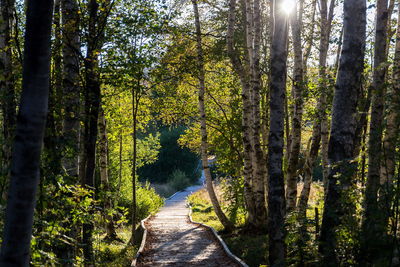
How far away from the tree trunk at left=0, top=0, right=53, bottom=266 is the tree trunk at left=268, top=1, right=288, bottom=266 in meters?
5.21

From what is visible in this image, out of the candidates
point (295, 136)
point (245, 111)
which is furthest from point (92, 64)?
point (245, 111)

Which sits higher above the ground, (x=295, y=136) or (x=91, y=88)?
(x=91, y=88)

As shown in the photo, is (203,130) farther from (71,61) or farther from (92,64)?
(71,61)

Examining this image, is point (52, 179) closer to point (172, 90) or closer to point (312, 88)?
point (312, 88)

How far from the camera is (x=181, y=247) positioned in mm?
13188

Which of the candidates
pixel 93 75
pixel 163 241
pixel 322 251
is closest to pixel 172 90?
pixel 163 241

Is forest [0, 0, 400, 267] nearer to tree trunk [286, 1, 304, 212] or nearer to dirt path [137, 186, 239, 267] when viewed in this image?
tree trunk [286, 1, 304, 212]

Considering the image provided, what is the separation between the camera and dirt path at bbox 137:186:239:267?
11086 mm

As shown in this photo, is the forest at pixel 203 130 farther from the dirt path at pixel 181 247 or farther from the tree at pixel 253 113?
the dirt path at pixel 181 247

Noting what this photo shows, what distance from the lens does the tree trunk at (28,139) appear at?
2719 mm

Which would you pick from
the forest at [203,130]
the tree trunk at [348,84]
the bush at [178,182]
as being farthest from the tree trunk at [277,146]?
the bush at [178,182]

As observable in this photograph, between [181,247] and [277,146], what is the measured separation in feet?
22.2

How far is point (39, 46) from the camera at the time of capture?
9.17 feet

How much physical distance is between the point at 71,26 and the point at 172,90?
8.62 meters
